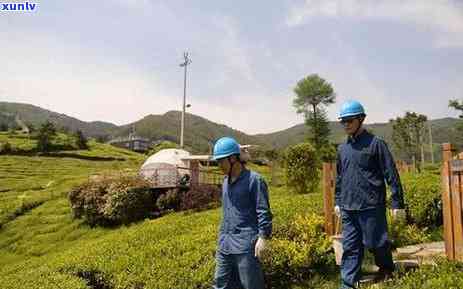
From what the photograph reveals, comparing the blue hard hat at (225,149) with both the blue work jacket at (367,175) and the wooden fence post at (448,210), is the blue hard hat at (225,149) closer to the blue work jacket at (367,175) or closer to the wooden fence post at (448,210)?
the blue work jacket at (367,175)

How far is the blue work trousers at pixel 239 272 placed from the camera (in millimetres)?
4531

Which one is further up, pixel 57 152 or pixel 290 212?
pixel 57 152

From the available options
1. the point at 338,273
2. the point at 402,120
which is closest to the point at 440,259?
the point at 338,273

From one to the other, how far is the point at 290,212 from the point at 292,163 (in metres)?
9.53

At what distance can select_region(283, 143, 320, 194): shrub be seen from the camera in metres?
17.8

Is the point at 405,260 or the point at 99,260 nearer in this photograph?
the point at 405,260

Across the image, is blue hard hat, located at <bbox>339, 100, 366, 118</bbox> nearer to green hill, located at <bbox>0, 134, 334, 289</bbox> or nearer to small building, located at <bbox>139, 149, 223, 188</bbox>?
green hill, located at <bbox>0, 134, 334, 289</bbox>

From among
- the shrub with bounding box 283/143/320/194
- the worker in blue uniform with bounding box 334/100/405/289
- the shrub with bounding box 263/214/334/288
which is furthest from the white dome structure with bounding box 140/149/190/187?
the worker in blue uniform with bounding box 334/100/405/289

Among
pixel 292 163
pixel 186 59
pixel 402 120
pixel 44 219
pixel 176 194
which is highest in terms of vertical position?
pixel 186 59

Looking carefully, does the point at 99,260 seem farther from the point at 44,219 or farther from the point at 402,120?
the point at 402,120

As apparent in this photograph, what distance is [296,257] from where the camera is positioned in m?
6.50

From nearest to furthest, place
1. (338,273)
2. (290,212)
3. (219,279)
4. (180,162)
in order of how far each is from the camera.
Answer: (219,279)
(338,273)
(290,212)
(180,162)

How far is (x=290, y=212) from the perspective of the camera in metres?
8.64

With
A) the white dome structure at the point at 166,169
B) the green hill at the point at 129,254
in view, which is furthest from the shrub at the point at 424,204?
the white dome structure at the point at 166,169
